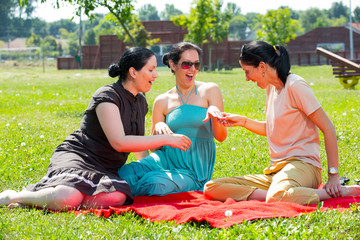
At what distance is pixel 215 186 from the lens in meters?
4.52

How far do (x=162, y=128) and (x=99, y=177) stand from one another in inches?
29.9

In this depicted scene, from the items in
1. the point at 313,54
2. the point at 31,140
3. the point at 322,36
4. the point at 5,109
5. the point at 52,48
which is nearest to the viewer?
the point at 31,140

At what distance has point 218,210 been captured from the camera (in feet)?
12.6

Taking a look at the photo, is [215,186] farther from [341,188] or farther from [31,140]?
[31,140]

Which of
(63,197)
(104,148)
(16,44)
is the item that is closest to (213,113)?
(104,148)

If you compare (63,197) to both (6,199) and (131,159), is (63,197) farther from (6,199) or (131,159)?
(131,159)

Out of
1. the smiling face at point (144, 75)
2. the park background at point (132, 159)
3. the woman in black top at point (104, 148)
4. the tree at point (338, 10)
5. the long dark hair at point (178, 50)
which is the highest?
the tree at point (338, 10)

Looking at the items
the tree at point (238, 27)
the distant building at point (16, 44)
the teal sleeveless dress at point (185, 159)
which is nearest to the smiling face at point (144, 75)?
the teal sleeveless dress at point (185, 159)

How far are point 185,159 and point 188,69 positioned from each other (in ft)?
3.09

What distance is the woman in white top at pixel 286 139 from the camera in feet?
13.9

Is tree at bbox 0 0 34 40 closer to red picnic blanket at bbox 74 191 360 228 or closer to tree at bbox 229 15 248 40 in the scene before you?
tree at bbox 229 15 248 40

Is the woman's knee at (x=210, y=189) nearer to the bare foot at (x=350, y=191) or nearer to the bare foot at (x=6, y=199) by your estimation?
the bare foot at (x=350, y=191)

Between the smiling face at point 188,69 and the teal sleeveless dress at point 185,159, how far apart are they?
0.86ft

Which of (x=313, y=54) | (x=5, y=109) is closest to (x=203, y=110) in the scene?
(x=5, y=109)
